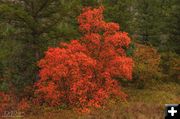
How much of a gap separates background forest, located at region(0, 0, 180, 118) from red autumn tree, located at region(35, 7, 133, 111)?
1551mm

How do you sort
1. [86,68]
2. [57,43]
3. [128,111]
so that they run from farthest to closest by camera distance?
[57,43] < [86,68] < [128,111]

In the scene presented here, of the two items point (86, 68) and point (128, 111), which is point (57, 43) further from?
point (128, 111)

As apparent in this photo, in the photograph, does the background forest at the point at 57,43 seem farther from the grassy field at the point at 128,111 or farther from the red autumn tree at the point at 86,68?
the red autumn tree at the point at 86,68

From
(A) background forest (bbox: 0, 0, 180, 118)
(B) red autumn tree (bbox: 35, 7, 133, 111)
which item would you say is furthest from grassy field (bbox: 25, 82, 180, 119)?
(B) red autumn tree (bbox: 35, 7, 133, 111)

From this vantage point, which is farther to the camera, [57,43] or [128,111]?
[57,43]

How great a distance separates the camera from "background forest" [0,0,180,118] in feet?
86.0

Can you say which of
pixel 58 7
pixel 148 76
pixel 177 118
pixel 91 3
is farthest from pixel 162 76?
pixel 177 118

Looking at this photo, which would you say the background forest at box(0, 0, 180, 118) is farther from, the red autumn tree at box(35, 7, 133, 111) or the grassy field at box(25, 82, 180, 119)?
the red autumn tree at box(35, 7, 133, 111)

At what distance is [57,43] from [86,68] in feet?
15.3

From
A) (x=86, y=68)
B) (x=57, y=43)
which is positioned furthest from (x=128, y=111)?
(x=57, y=43)

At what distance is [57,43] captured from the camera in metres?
28.2

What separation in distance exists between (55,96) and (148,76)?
34.5ft

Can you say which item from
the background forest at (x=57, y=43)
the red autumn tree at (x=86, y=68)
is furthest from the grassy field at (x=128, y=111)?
the red autumn tree at (x=86, y=68)

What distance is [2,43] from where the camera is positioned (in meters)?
25.7
